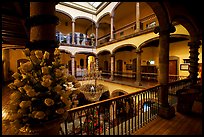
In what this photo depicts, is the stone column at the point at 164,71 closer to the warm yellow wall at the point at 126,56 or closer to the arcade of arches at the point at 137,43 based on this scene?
the arcade of arches at the point at 137,43

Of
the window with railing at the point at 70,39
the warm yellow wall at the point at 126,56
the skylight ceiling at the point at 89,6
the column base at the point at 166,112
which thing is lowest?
the column base at the point at 166,112

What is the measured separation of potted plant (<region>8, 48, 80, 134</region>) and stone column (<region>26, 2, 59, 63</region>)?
332 mm

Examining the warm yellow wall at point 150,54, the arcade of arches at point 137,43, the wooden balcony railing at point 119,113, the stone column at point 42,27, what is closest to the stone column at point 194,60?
the arcade of arches at point 137,43

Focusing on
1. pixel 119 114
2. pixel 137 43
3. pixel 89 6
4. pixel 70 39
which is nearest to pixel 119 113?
pixel 119 114

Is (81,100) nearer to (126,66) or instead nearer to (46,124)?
(126,66)

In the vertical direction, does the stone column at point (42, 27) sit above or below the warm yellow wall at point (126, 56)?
below

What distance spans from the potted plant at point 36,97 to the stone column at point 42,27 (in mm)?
332

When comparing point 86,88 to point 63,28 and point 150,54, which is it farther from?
point 63,28

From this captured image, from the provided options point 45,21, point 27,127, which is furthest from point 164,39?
point 27,127

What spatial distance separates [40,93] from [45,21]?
103 cm

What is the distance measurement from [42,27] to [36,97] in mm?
989

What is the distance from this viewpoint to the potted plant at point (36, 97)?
133 cm

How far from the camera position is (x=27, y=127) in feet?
4.42

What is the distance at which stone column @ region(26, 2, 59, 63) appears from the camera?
176 cm
